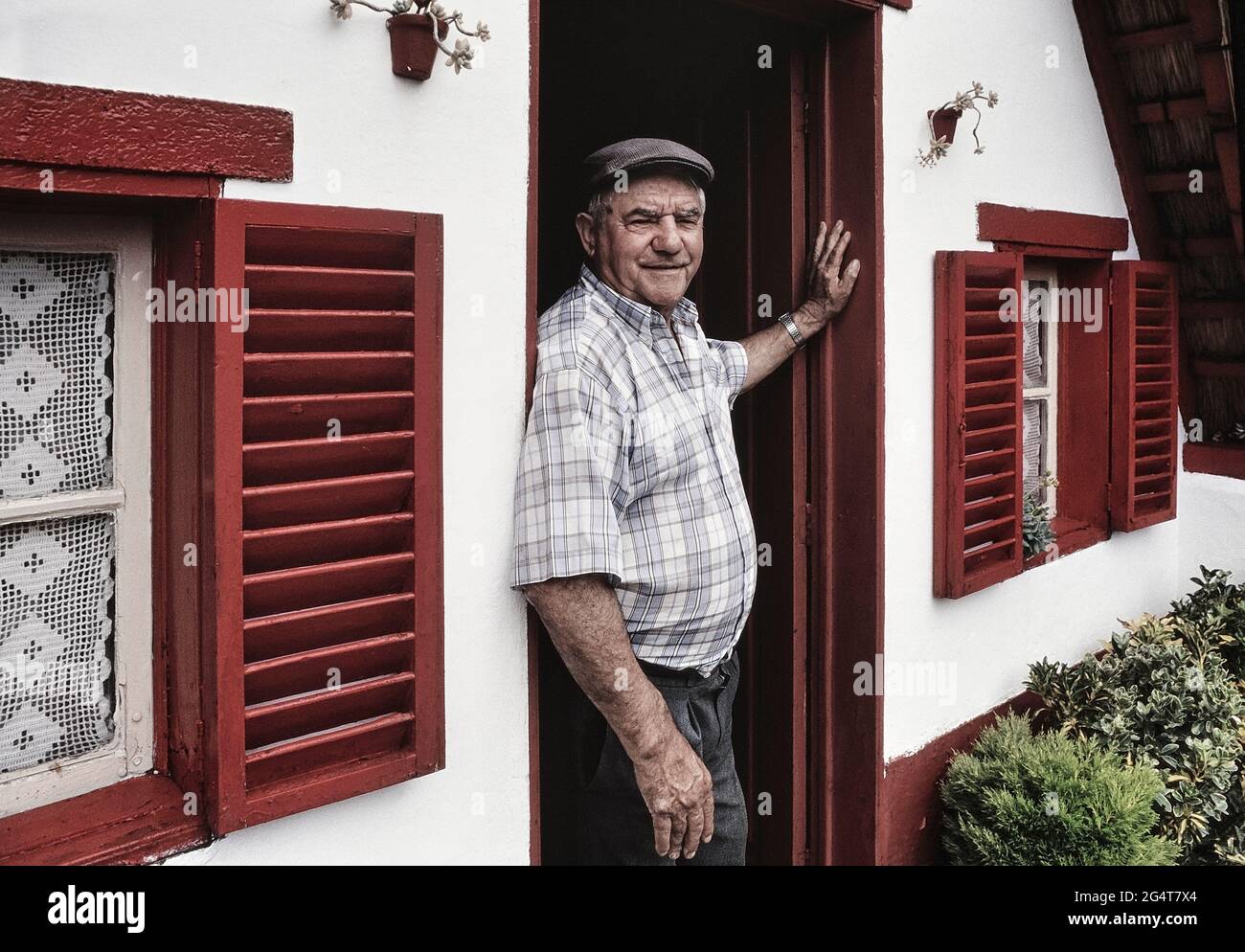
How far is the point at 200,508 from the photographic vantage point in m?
2.02

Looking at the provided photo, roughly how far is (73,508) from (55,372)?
0.83 ft

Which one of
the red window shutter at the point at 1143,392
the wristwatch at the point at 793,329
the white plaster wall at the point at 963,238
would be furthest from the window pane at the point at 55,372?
the red window shutter at the point at 1143,392

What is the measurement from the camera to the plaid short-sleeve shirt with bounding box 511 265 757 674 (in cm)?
244

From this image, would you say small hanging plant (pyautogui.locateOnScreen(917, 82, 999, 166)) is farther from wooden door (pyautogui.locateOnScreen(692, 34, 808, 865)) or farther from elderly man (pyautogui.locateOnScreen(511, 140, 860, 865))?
elderly man (pyautogui.locateOnScreen(511, 140, 860, 865))

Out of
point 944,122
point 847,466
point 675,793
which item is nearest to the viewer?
point 675,793

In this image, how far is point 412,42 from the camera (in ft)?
7.18

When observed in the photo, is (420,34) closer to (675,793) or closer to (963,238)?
(675,793)

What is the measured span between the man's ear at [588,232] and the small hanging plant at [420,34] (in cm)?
77

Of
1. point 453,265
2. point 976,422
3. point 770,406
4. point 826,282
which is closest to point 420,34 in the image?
point 453,265

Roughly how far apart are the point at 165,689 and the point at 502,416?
90 centimetres

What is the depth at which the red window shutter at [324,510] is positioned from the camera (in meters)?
1.99

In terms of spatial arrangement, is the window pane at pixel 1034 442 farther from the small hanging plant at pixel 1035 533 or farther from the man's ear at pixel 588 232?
the man's ear at pixel 588 232
